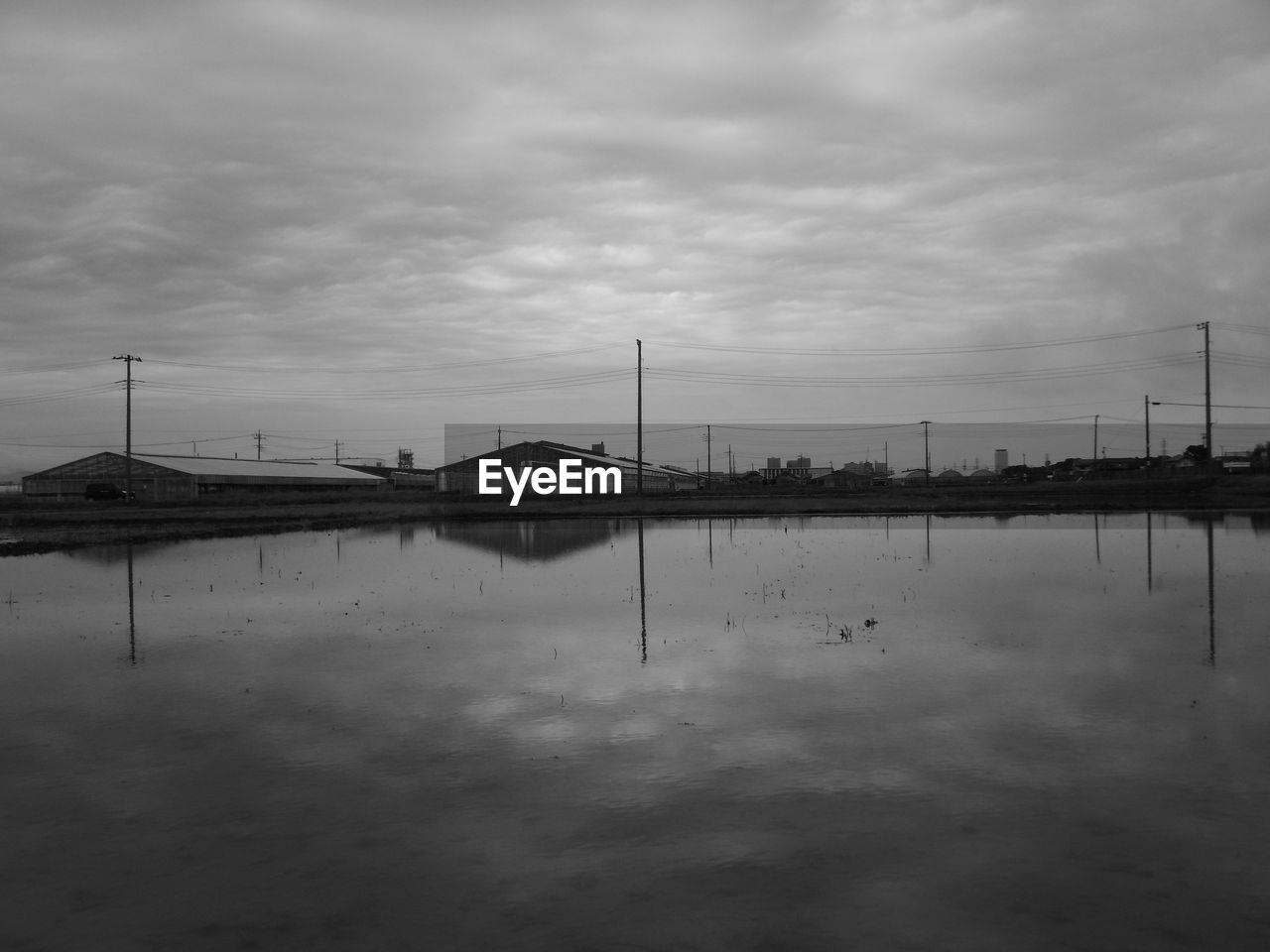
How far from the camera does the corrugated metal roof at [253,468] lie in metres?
78.2

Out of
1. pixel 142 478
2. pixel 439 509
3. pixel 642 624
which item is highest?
pixel 142 478

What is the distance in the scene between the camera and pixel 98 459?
254 ft

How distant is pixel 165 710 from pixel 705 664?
6.29m

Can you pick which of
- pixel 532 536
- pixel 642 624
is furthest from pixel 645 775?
pixel 532 536

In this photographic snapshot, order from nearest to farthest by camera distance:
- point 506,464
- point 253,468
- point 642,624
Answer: point 642,624
point 506,464
point 253,468

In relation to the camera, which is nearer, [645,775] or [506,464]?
[645,775]

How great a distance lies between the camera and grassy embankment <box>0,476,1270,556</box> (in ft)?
128

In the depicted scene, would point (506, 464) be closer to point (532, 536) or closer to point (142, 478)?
point (142, 478)

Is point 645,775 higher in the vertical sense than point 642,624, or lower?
lower

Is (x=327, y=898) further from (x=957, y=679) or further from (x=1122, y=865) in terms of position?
(x=957, y=679)

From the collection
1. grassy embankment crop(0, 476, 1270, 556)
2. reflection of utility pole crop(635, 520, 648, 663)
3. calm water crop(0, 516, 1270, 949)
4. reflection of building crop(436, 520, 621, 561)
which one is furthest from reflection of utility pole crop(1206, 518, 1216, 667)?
grassy embankment crop(0, 476, 1270, 556)

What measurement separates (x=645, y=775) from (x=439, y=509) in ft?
173

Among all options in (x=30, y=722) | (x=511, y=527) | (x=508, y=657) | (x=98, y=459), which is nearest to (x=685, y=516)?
(x=511, y=527)

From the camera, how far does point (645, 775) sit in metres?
7.27
